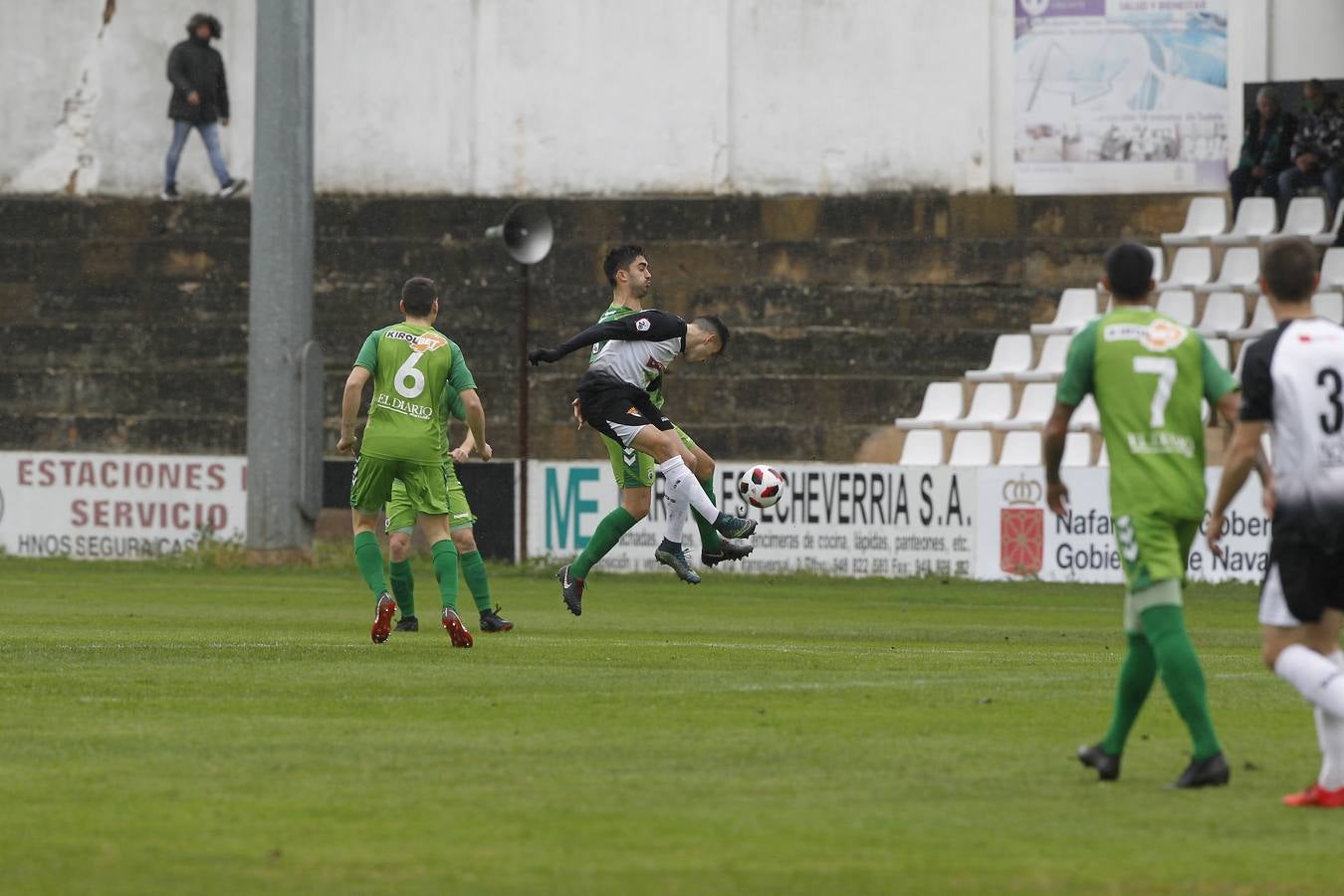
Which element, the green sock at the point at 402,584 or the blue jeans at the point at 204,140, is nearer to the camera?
the green sock at the point at 402,584

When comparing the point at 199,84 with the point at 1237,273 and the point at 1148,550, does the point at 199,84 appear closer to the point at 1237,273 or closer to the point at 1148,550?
the point at 1237,273

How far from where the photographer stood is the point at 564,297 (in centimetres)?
3269

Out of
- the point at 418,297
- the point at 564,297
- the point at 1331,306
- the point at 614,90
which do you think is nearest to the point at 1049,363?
the point at 1331,306

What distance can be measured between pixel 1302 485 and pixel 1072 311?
73.6ft

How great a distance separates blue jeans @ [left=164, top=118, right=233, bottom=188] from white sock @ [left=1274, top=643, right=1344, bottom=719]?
2745cm

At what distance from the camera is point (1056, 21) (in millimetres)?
31625

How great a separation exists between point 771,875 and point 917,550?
65.9 feet

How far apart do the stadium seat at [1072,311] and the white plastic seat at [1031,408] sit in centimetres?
93

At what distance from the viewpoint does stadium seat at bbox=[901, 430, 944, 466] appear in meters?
28.6

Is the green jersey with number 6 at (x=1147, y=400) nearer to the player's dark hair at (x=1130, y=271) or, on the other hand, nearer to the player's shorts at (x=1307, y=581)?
the player's dark hair at (x=1130, y=271)

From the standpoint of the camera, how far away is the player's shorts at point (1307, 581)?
787 cm

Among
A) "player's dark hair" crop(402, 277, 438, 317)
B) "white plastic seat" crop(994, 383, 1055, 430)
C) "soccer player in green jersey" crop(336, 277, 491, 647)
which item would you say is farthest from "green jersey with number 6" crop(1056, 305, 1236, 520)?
"white plastic seat" crop(994, 383, 1055, 430)

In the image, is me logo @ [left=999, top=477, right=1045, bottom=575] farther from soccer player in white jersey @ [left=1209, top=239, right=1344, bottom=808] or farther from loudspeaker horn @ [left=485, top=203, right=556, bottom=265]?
soccer player in white jersey @ [left=1209, top=239, right=1344, bottom=808]

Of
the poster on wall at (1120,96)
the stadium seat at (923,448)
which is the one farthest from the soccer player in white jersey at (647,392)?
the poster on wall at (1120,96)
